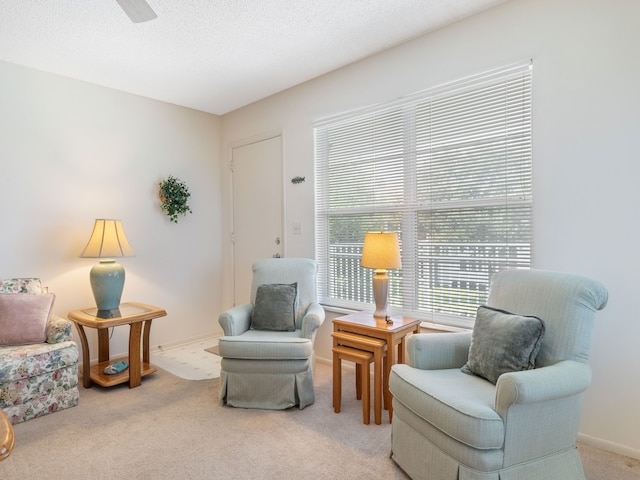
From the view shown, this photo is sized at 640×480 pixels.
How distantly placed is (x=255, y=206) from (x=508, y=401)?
3.15m

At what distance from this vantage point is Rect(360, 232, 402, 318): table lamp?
2.52 meters

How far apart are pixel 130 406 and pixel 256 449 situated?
1.11 metres

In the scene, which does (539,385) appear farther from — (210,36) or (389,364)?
(210,36)

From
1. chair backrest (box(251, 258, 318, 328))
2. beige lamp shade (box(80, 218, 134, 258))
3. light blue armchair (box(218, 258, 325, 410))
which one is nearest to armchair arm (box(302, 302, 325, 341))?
light blue armchair (box(218, 258, 325, 410))

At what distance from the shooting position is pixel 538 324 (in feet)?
5.76

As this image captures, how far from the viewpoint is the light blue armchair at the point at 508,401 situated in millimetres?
1465

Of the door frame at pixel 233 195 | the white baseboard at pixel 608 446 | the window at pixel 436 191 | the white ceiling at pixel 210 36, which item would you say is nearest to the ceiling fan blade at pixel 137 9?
the white ceiling at pixel 210 36

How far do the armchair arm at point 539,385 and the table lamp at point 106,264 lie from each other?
2.85m

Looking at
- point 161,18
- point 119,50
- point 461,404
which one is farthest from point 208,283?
point 461,404

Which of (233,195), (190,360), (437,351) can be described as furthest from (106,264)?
(437,351)

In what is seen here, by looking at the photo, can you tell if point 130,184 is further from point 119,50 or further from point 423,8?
point 423,8

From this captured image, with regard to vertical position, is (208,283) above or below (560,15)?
below

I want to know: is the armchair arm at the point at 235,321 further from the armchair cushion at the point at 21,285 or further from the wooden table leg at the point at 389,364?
the armchair cushion at the point at 21,285

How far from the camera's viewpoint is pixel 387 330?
7.59 feet
